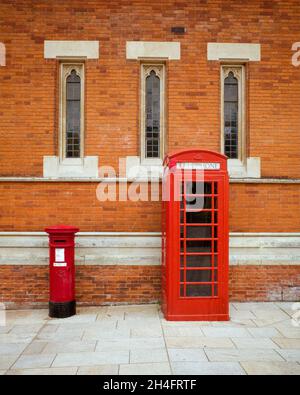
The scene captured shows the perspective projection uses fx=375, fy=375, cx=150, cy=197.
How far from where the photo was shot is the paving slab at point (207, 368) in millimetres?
4430

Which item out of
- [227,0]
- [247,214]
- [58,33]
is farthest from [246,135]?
[58,33]

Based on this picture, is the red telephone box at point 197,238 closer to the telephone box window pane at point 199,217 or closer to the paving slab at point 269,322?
Answer: the telephone box window pane at point 199,217

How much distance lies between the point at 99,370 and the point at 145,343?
1011 mm

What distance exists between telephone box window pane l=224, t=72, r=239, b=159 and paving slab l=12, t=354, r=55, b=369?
16.7 feet

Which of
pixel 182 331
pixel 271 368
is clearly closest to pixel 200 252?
pixel 182 331

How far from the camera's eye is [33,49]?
291 inches

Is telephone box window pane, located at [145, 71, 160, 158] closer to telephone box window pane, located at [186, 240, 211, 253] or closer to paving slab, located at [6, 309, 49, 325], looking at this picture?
telephone box window pane, located at [186, 240, 211, 253]

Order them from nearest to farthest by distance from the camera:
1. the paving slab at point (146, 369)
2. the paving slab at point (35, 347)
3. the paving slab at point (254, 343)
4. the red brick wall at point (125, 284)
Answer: the paving slab at point (146, 369)
the paving slab at point (35, 347)
the paving slab at point (254, 343)
the red brick wall at point (125, 284)

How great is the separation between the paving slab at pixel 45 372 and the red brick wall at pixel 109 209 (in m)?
3.17

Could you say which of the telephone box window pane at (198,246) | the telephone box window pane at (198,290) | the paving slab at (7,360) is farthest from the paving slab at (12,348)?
the telephone box window pane at (198,246)

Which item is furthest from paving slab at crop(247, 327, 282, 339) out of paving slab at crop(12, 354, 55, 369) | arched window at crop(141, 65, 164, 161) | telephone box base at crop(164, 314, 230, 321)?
arched window at crop(141, 65, 164, 161)

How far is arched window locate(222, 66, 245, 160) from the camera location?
7.73m

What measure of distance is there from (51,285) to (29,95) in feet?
12.1

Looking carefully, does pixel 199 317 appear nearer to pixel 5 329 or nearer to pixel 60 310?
pixel 60 310
